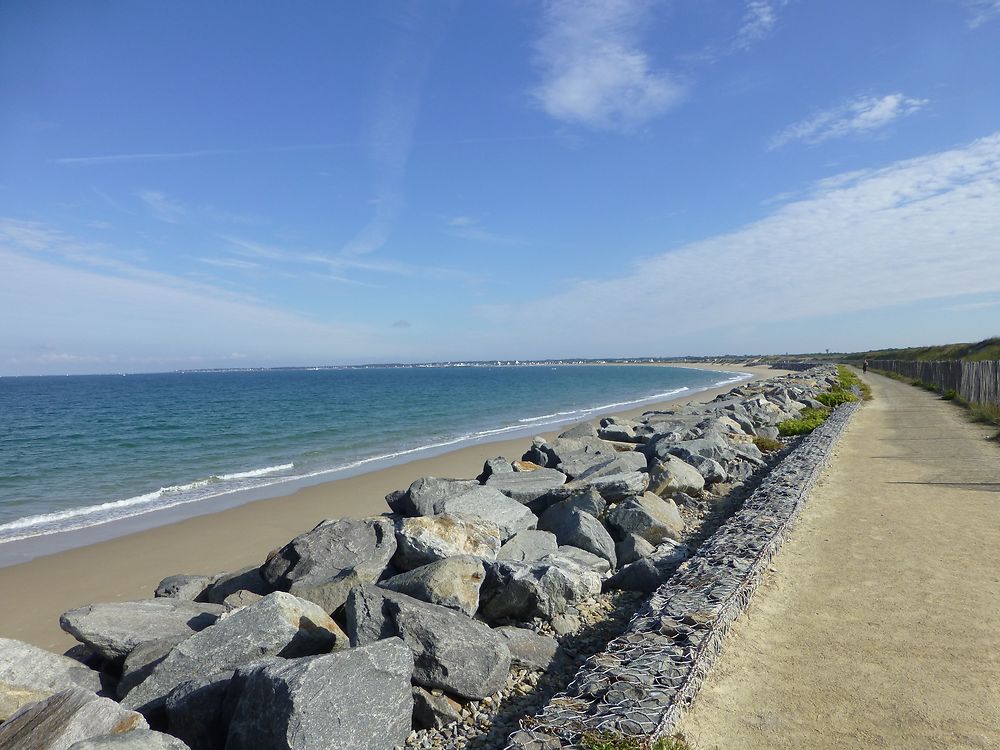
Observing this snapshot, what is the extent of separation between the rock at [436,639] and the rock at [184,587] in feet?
12.0

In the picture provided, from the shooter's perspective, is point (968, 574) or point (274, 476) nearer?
point (968, 574)

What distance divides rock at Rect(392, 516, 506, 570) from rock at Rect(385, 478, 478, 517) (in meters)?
1.31

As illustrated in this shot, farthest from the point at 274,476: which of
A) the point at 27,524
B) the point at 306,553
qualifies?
the point at 306,553

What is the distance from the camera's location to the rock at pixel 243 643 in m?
4.37

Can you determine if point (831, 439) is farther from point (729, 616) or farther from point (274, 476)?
point (274, 476)

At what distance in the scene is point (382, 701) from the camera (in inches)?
153

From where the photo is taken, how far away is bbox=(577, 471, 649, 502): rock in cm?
948

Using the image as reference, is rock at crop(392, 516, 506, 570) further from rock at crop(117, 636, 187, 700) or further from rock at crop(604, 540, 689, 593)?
rock at crop(117, 636, 187, 700)

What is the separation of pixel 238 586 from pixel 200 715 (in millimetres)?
3396

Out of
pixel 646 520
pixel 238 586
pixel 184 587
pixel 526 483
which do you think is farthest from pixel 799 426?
pixel 184 587

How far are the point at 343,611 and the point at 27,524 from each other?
11741 millimetres

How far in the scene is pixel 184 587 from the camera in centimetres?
758

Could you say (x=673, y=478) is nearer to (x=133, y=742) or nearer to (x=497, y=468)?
(x=497, y=468)

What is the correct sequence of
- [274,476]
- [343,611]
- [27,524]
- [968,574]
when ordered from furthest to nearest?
[274,476]
[27,524]
[968,574]
[343,611]
